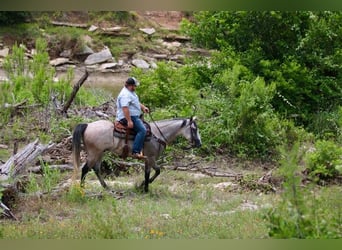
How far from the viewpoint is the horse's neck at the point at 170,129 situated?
8.64 m

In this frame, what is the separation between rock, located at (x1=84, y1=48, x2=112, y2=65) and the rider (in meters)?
18.1

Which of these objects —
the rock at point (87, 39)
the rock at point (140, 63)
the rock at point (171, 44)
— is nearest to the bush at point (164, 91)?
the rock at point (140, 63)

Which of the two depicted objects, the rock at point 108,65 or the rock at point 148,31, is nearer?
the rock at point 108,65

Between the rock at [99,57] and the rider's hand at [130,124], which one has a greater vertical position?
the rider's hand at [130,124]

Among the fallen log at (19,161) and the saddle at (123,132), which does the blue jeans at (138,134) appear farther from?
the fallen log at (19,161)

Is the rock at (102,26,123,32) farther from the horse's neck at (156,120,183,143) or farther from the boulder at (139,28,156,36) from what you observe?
the horse's neck at (156,120,183,143)

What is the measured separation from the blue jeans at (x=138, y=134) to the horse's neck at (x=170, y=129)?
1.85ft

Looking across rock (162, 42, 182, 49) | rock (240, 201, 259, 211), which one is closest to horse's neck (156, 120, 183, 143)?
rock (240, 201, 259, 211)

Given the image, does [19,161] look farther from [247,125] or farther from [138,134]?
[247,125]

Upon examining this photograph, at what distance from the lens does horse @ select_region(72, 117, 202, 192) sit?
26.8ft

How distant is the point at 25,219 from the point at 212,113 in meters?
6.28

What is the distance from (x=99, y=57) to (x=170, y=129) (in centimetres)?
1804
